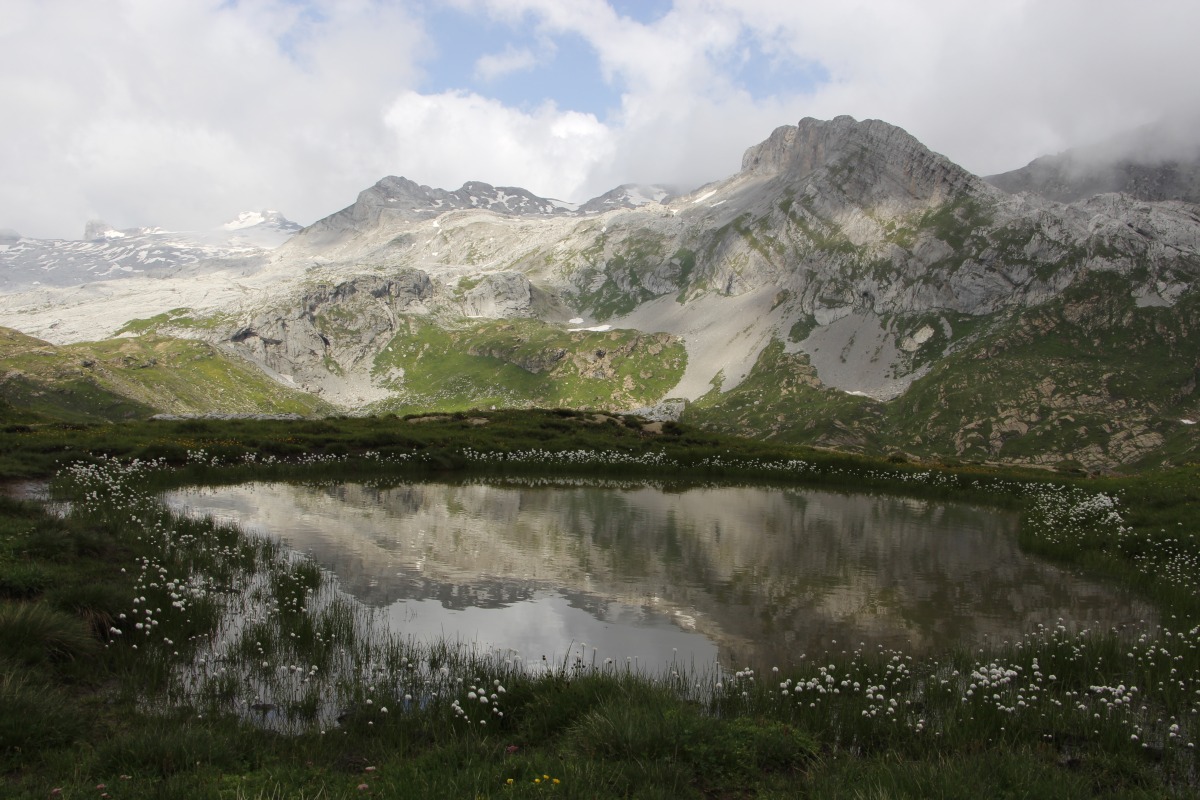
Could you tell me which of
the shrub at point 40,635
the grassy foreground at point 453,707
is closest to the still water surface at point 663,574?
the grassy foreground at point 453,707

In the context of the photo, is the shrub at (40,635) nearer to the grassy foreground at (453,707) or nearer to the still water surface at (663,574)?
the grassy foreground at (453,707)

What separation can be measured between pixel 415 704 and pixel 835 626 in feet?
34.3

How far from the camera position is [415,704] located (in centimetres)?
1074

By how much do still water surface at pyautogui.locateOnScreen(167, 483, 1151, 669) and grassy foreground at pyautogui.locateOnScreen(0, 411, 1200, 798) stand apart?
4.96 feet

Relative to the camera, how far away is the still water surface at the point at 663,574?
51.5 feet

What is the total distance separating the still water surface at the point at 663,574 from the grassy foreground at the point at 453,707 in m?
1.51

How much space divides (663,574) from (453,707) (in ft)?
37.7

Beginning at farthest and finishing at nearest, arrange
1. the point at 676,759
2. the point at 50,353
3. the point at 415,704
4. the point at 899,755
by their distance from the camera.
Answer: the point at 50,353
the point at 415,704
the point at 899,755
the point at 676,759

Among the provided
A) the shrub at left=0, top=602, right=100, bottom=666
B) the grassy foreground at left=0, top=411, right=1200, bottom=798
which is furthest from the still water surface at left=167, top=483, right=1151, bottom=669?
the shrub at left=0, top=602, right=100, bottom=666

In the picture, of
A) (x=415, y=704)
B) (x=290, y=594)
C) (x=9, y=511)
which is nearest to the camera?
(x=415, y=704)

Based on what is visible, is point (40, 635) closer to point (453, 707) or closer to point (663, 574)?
point (453, 707)

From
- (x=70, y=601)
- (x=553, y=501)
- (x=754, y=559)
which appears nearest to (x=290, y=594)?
(x=70, y=601)

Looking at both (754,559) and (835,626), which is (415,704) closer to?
(835,626)

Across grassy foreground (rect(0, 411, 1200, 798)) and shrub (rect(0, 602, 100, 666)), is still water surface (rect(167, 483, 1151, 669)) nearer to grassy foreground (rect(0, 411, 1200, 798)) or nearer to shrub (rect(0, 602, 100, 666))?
grassy foreground (rect(0, 411, 1200, 798))
